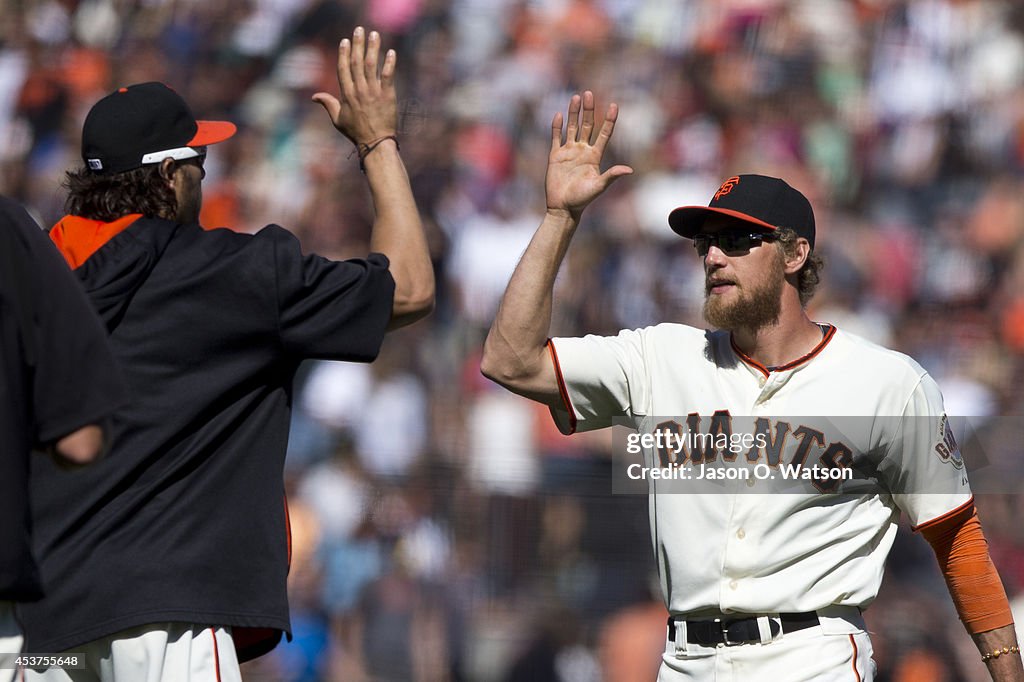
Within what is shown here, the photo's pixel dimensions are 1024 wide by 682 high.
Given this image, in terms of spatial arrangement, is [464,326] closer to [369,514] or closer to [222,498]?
[369,514]

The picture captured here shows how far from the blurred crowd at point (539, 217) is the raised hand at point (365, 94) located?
9.10 feet

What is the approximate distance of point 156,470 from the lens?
2.72 metres

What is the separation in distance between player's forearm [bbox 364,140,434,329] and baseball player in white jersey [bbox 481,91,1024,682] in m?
0.54

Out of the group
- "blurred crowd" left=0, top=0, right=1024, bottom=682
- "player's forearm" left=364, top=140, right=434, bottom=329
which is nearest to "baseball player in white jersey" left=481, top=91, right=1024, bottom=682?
"player's forearm" left=364, top=140, right=434, bottom=329

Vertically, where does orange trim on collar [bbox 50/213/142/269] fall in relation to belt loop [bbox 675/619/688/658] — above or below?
above

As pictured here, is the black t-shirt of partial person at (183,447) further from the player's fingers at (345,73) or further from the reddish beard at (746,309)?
the reddish beard at (746,309)

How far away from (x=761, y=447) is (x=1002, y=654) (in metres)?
0.79

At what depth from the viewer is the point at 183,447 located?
2.74 metres

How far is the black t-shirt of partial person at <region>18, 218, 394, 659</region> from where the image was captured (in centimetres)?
267

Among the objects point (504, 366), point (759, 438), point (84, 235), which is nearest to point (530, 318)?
point (504, 366)

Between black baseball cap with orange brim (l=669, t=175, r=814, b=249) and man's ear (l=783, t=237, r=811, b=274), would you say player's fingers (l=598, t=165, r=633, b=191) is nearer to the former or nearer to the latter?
black baseball cap with orange brim (l=669, t=175, r=814, b=249)

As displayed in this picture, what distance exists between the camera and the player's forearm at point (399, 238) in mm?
2955

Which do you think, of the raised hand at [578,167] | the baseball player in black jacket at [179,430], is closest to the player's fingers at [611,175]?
the raised hand at [578,167]

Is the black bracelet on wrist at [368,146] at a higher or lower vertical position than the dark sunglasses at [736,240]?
higher
